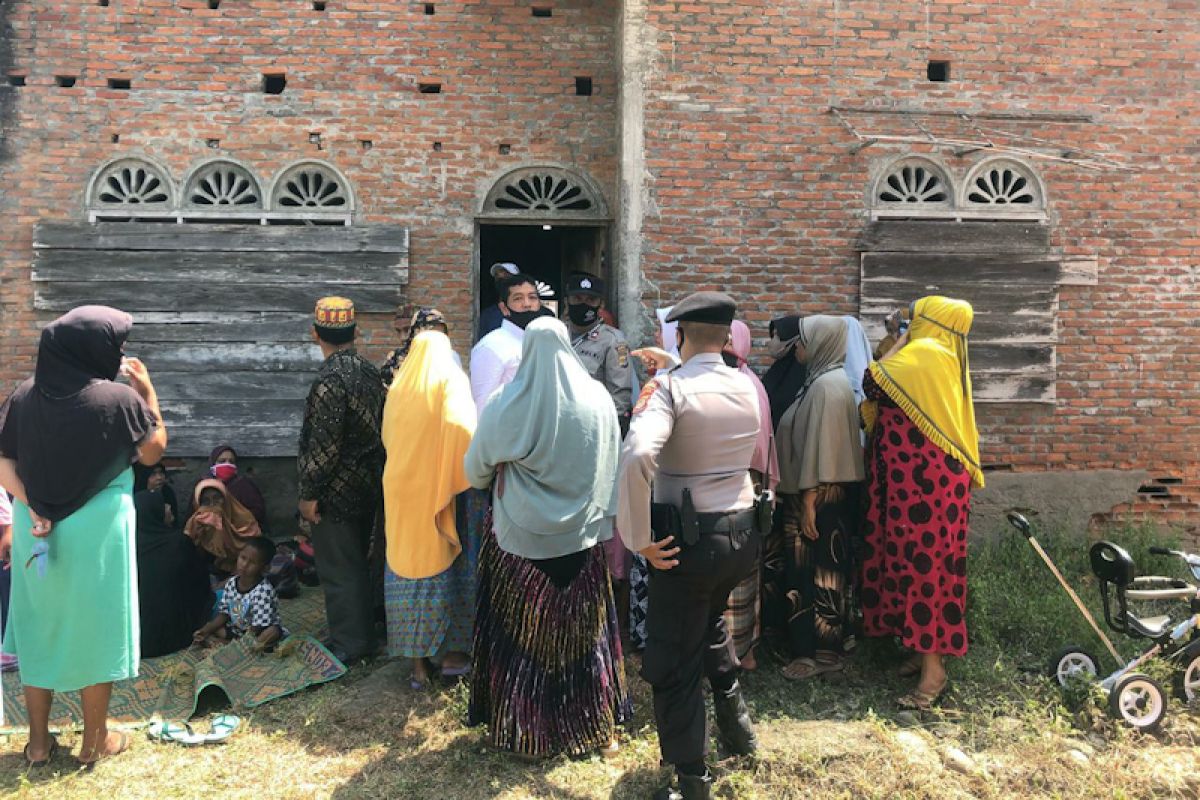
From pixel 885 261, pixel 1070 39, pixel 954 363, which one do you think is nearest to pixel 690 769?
pixel 954 363

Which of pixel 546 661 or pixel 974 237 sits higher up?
pixel 974 237

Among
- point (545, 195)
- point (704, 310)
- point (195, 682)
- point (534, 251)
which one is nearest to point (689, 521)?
point (704, 310)

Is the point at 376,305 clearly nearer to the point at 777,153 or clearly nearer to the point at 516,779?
the point at 777,153

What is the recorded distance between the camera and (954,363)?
12.8 feet

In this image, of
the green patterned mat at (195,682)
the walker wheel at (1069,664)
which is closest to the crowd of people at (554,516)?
the green patterned mat at (195,682)

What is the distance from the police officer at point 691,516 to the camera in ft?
9.79

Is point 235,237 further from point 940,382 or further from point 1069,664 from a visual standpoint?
point 1069,664

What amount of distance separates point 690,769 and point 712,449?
48.1 inches

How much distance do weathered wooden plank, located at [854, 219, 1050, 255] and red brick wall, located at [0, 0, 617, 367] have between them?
2.25m

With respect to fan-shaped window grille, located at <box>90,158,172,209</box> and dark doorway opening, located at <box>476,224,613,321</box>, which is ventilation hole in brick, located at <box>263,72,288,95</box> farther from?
dark doorway opening, located at <box>476,224,613,321</box>

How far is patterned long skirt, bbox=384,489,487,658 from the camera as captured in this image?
4004 millimetres

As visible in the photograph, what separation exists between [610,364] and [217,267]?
319 cm

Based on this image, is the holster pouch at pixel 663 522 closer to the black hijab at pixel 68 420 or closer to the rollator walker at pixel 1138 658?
the rollator walker at pixel 1138 658

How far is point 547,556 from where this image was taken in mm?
3326
